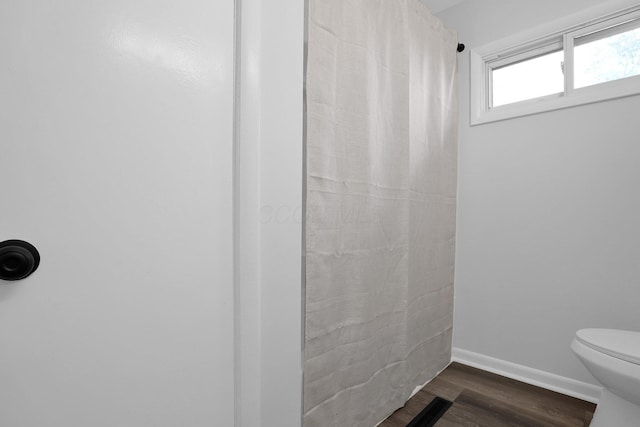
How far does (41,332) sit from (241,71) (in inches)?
27.9

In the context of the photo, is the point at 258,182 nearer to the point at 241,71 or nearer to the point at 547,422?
the point at 241,71

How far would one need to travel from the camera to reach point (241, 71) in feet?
2.55

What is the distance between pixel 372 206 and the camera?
1.28 m

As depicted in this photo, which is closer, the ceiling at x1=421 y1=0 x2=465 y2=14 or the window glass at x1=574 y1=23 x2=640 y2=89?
the window glass at x1=574 y1=23 x2=640 y2=89

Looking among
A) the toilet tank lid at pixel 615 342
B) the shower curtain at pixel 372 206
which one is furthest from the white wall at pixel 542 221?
the toilet tank lid at pixel 615 342

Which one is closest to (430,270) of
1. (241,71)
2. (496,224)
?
(496,224)

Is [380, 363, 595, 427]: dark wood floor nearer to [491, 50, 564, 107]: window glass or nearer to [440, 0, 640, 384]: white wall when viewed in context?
[440, 0, 640, 384]: white wall

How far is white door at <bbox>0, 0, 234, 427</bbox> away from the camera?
0.51 meters

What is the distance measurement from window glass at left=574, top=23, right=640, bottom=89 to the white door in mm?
1979

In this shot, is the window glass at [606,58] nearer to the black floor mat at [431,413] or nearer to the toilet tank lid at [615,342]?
the toilet tank lid at [615,342]

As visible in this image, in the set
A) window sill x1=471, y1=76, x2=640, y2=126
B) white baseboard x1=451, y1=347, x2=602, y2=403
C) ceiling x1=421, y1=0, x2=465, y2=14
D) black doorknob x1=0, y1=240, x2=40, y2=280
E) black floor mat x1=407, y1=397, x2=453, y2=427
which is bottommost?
black floor mat x1=407, y1=397, x2=453, y2=427

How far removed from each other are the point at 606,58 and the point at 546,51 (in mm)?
312

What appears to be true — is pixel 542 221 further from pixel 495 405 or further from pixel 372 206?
pixel 372 206

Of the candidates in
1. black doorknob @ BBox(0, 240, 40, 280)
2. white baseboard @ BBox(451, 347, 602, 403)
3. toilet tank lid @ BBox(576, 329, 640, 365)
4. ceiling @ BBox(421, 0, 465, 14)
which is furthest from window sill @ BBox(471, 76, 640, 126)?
black doorknob @ BBox(0, 240, 40, 280)
